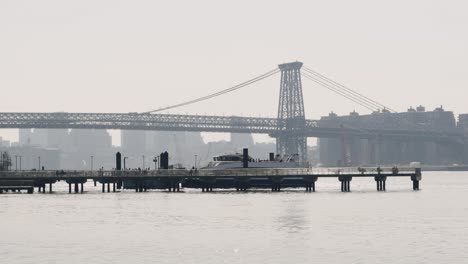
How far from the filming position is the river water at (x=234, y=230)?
64625 millimetres

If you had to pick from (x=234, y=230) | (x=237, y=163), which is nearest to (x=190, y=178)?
(x=237, y=163)

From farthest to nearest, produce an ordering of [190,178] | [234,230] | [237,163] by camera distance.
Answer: [237,163]
[190,178]
[234,230]

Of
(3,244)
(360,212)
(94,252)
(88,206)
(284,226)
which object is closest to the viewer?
(94,252)

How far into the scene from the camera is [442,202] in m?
123

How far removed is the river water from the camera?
64.6 metres

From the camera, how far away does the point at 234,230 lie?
267 feet

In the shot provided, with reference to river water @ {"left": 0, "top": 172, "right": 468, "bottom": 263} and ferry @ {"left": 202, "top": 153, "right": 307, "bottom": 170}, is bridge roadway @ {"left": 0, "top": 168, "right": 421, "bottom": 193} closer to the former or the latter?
river water @ {"left": 0, "top": 172, "right": 468, "bottom": 263}

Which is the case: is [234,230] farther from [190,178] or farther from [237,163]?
[237,163]

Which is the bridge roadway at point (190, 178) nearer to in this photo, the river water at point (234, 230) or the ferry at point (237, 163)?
the river water at point (234, 230)

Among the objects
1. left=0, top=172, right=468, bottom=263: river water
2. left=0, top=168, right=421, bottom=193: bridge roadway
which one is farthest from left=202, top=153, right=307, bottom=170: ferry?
left=0, top=172, right=468, bottom=263: river water

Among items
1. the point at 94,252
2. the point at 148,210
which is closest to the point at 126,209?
A: the point at 148,210

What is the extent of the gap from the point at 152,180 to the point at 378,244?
7956 centimetres

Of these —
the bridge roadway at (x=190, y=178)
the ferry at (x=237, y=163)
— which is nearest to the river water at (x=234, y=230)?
the bridge roadway at (x=190, y=178)

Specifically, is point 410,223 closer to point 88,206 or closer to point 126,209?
point 126,209
